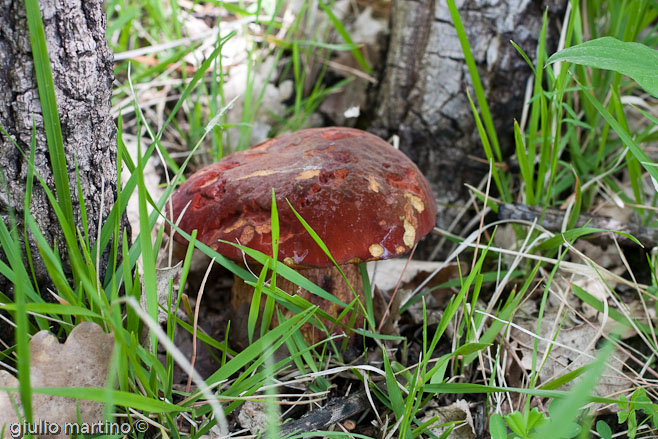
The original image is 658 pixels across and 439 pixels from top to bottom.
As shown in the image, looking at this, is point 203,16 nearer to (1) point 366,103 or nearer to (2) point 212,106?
(1) point 366,103

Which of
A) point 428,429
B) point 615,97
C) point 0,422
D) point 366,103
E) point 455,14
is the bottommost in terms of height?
point 428,429

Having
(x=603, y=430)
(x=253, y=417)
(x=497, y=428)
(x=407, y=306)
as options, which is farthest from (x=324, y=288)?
(x=603, y=430)

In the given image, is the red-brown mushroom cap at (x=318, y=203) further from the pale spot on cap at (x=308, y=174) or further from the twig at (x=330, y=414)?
the twig at (x=330, y=414)

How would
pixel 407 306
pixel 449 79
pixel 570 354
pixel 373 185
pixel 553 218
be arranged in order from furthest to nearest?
1. pixel 449 79
2. pixel 553 218
3. pixel 407 306
4. pixel 570 354
5. pixel 373 185

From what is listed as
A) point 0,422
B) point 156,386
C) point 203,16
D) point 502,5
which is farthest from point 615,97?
point 203,16

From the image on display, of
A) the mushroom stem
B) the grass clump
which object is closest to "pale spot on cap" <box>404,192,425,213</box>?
the grass clump

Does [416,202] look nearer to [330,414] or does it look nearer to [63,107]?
[330,414]
